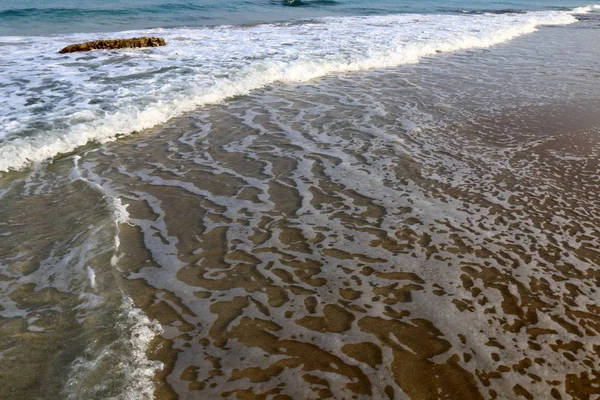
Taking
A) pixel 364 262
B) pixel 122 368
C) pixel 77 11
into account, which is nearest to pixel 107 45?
pixel 364 262

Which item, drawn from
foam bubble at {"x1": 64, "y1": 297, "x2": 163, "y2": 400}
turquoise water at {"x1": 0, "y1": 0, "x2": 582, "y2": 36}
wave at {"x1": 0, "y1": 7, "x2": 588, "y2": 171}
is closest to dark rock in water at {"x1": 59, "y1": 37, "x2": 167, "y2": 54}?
wave at {"x1": 0, "y1": 7, "x2": 588, "y2": 171}

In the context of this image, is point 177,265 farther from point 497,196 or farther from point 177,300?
point 497,196

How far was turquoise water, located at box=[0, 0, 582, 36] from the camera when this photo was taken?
733 inches

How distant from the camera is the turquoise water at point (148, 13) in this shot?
1861cm

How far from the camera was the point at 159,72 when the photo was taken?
32.4ft

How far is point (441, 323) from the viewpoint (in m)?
3.00

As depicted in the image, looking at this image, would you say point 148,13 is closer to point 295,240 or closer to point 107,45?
point 107,45

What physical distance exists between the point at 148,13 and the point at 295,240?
2254 centimetres

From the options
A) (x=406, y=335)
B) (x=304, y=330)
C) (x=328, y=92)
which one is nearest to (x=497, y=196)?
(x=406, y=335)

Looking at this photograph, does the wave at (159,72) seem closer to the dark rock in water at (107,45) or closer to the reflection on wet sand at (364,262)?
the dark rock in water at (107,45)

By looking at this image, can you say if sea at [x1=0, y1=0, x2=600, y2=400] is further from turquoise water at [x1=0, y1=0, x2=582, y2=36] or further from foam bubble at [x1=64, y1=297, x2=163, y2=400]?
turquoise water at [x1=0, y1=0, x2=582, y2=36]

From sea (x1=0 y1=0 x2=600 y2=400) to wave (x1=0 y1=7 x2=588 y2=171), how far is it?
63 millimetres

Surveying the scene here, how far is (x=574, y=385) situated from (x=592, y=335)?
52cm

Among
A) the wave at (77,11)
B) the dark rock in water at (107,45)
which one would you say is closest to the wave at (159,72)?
the dark rock in water at (107,45)
